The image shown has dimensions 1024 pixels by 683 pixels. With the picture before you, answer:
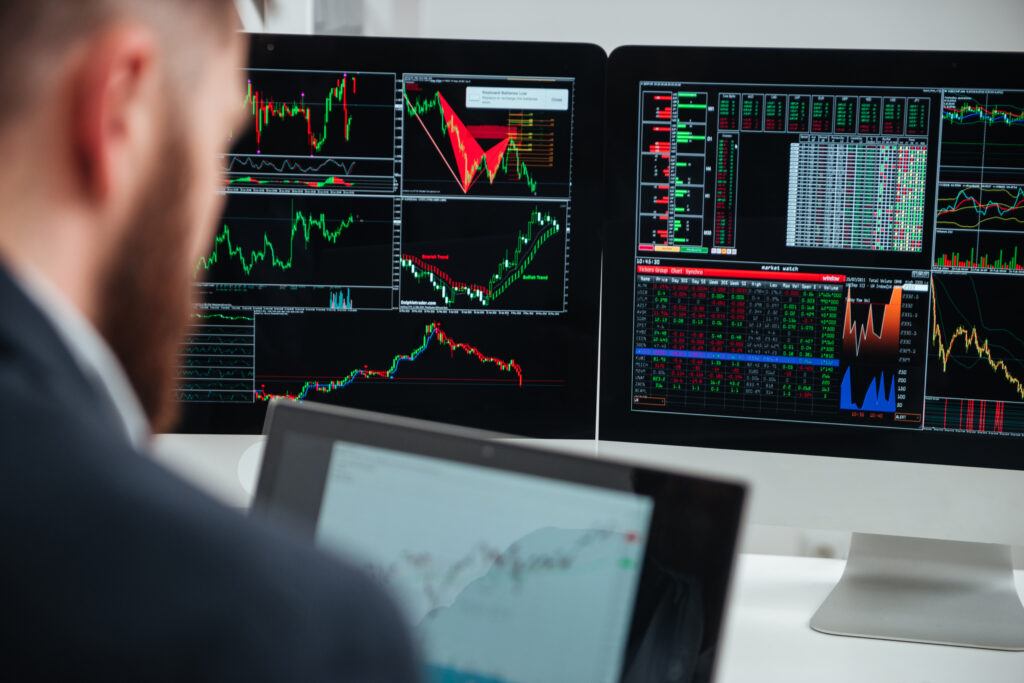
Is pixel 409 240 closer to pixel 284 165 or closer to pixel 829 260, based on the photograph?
pixel 284 165

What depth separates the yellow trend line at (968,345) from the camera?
2.96ft

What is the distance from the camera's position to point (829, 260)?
0.92m

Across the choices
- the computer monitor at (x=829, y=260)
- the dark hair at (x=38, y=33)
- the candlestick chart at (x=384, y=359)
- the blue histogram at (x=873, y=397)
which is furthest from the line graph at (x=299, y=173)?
the dark hair at (x=38, y=33)

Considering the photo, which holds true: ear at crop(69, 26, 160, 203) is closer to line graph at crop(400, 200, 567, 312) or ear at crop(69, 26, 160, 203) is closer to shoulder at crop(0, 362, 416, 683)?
shoulder at crop(0, 362, 416, 683)

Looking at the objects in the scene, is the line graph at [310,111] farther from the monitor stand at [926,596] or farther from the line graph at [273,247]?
the monitor stand at [926,596]

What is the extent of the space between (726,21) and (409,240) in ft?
2.83

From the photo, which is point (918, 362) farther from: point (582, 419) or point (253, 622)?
point (253, 622)

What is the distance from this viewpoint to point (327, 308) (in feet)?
3.21

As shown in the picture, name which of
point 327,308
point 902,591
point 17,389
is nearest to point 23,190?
point 17,389

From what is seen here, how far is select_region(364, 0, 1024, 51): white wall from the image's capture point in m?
1.49

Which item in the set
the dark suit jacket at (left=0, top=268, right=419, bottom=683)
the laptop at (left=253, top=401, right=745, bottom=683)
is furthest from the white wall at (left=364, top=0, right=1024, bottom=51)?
the dark suit jacket at (left=0, top=268, right=419, bottom=683)

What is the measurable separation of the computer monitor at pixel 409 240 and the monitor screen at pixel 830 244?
0.07 m

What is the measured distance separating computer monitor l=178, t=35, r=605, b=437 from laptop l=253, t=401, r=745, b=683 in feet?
1.21

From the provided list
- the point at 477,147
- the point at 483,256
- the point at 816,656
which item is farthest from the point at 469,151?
the point at 816,656
